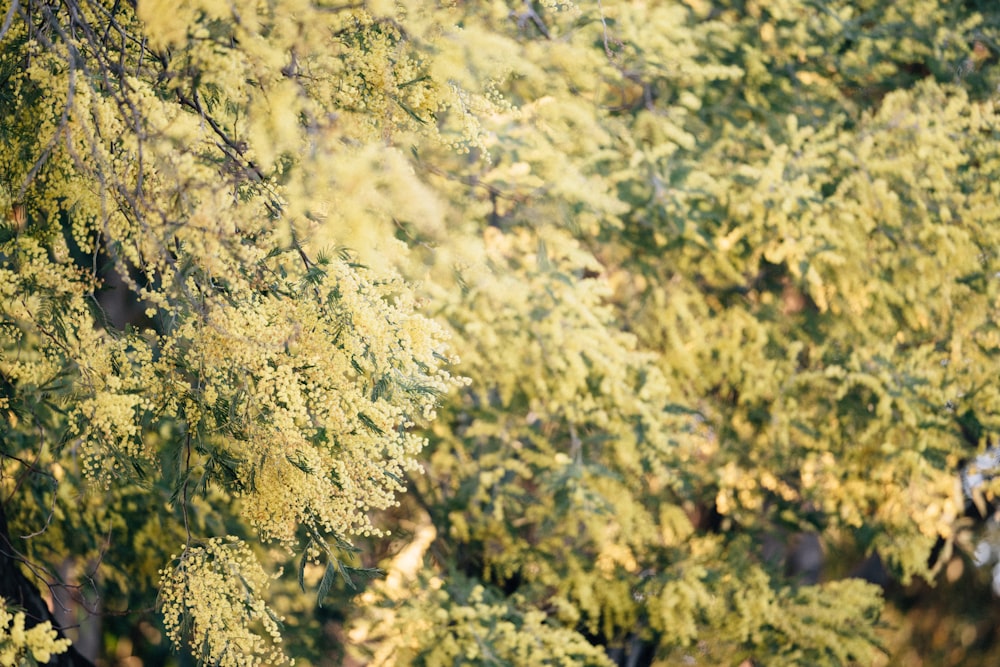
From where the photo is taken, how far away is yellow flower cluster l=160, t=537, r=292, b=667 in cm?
321

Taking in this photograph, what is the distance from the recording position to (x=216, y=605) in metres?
3.22

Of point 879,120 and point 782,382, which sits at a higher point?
point 879,120

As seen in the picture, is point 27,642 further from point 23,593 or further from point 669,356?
point 669,356

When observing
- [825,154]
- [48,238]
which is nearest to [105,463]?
[48,238]

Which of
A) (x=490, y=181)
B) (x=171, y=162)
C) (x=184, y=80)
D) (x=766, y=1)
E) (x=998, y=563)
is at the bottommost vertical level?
(x=998, y=563)

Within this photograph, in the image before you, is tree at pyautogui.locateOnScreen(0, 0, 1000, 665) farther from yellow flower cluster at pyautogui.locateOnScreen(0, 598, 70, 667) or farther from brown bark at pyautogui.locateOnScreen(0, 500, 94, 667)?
yellow flower cluster at pyautogui.locateOnScreen(0, 598, 70, 667)

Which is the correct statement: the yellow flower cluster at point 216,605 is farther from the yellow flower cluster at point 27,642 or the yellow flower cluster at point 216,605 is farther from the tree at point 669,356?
the tree at point 669,356

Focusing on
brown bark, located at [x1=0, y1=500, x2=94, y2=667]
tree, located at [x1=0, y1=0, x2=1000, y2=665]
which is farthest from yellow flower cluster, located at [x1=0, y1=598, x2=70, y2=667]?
brown bark, located at [x1=0, y1=500, x2=94, y2=667]

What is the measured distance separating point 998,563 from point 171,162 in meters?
10.3

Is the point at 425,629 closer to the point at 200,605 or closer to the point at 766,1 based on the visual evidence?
the point at 200,605

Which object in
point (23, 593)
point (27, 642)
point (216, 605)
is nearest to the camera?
point (27, 642)

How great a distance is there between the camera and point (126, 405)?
3.18 metres

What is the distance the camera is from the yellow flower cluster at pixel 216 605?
321 centimetres

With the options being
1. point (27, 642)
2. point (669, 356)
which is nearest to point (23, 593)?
point (27, 642)
